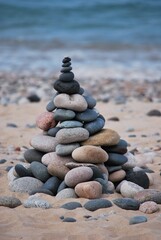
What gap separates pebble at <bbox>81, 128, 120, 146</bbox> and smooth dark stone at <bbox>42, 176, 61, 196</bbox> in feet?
1.37

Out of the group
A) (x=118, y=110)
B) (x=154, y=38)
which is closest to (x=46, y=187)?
(x=118, y=110)

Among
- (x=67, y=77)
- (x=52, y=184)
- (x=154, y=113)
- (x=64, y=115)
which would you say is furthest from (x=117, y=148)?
(x=154, y=113)

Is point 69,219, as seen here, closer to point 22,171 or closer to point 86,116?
point 22,171

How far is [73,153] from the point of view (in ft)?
13.8

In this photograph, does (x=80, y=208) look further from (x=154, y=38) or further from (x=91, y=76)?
(x=154, y=38)

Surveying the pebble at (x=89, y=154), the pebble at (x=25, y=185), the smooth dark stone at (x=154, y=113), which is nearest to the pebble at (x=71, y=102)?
the pebble at (x=89, y=154)

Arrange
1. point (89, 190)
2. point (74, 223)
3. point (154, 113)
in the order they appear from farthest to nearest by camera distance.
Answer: point (154, 113) < point (89, 190) < point (74, 223)

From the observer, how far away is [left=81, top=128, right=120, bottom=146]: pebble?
436 centimetres

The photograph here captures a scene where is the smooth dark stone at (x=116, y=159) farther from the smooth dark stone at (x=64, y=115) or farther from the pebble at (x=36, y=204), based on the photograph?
the pebble at (x=36, y=204)

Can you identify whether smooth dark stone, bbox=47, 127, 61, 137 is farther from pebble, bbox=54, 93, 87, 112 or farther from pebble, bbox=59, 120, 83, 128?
pebble, bbox=54, 93, 87, 112

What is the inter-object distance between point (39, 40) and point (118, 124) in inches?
549

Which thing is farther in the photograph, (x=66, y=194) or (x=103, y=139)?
(x=103, y=139)

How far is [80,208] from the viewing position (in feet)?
12.4

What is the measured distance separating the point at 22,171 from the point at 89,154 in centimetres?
65
